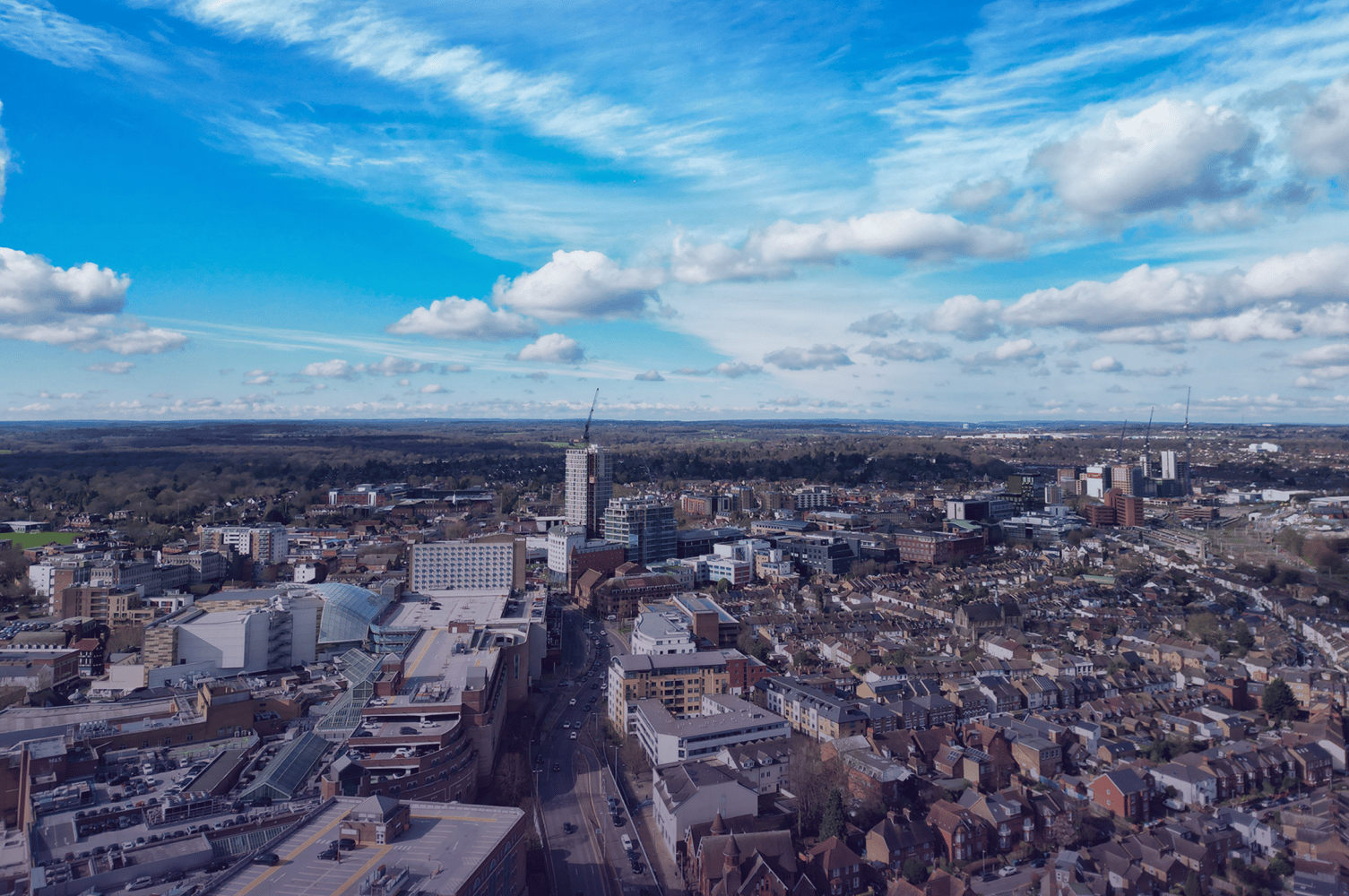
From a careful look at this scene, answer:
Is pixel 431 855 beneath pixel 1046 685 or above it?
above

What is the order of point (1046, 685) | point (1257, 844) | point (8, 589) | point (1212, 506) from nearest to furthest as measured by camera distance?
1. point (1257, 844)
2. point (1046, 685)
3. point (8, 589)
4. point (1212, 506)

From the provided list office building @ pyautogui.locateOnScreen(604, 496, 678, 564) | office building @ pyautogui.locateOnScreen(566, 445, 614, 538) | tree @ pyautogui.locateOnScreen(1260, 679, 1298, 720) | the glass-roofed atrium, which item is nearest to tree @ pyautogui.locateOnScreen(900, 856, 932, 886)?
tree @ pyautogui.locateOnScreen(1260, 679, 1298, 720)

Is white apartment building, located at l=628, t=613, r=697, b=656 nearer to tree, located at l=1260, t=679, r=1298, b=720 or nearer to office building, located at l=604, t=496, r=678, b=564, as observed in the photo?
office building, located at l=604, t=496, r=678, b=564

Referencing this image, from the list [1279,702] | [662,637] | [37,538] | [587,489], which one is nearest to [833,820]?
[662,637]

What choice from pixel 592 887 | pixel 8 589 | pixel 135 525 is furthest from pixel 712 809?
pixel 135 525

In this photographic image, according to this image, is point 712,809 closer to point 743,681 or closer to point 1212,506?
point 743,681

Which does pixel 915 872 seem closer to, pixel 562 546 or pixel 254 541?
pixel 562 546

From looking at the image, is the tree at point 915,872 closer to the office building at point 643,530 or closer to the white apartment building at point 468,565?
the white apartment building at point 468,565

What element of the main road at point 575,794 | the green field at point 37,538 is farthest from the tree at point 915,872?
the green field at point 37,538
